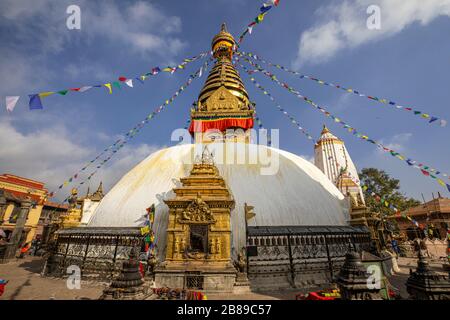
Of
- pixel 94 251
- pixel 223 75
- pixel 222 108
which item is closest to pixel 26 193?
pixel 94 251

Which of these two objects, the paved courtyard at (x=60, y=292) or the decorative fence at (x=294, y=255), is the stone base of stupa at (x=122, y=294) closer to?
the paved courtyard at (x=60, y=292)

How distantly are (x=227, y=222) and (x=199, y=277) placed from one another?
201cm

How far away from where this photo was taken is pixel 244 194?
10336 millimetres

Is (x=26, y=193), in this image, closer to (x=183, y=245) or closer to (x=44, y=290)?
(x=44, y=290)

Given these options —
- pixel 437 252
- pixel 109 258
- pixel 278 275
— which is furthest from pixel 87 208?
pixel 437 252

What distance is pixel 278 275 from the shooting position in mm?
7828

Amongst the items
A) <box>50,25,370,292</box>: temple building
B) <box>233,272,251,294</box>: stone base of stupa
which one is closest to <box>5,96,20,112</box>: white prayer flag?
<box>50,25,370,292</box>: temple building

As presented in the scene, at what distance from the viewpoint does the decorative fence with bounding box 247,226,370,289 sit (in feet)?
25.5

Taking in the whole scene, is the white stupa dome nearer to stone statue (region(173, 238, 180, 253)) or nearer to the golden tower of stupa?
stone statue (region(173, 238, 180, 253))

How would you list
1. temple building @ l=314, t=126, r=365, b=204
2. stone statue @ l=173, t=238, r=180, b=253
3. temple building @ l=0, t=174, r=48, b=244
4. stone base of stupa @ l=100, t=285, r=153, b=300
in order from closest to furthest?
1. stone base of stupa @ l=100, t=285, r=153, b=300
2. stone statue @ l=173, t=238, r=180, b=253
3. temple building @ l=0, t=174, r=48, b=244
4. temple building @ l=314, t=126, r=365, b=204

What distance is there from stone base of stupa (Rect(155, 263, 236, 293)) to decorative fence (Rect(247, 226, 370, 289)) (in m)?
1.02

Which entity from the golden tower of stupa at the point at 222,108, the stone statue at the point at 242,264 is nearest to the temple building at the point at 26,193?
the golden tower of stupa at the point at 222,108

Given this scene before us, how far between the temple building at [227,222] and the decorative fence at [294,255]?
37 mm
